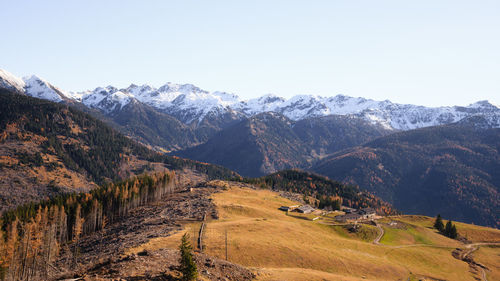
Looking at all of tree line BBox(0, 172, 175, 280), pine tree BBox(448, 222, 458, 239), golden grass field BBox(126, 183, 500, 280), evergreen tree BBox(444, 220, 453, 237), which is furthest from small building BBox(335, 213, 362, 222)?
tree line BBox(0, 172, 175, 280)

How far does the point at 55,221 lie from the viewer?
10125 centimetres

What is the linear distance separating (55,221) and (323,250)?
84597 mm

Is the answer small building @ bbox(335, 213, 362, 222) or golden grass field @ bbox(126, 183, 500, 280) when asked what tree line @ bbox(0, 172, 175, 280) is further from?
small building @ bbox(335, 213, 362, 222)

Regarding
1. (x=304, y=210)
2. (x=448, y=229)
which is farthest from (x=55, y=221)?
(x=448, y=229)

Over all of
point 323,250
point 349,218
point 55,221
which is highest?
point 323,250

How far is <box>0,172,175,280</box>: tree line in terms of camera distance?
74312 millimetres

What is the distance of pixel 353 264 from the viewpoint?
243 ft

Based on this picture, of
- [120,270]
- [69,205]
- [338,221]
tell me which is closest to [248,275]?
[120,270]

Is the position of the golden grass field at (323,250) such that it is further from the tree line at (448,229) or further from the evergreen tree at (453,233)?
the tree line at (448,229)

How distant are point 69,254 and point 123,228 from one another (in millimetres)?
20347

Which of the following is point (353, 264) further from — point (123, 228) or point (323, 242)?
point (123, 228)

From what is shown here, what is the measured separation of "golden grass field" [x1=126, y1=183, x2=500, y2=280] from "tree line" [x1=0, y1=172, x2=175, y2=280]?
101 ft

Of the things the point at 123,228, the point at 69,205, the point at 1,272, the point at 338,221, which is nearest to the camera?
the point at 1,272

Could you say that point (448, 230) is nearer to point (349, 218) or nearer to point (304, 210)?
point (349, 218)
